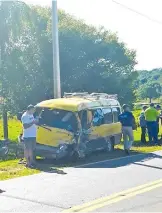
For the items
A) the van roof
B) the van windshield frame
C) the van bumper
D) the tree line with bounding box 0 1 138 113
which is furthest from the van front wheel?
the tree line with bounding box 0 1 138 113

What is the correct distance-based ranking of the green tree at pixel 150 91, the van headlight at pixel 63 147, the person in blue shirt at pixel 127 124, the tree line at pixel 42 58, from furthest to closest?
the green tree at pixel 150 91 < the tree line at pixel 42 58 < the person in blue shirt at pixel 127 124 < the van headlight at pixel 63 147

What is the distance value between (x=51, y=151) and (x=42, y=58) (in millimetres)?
13843

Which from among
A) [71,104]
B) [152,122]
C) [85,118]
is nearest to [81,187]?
[71,104]

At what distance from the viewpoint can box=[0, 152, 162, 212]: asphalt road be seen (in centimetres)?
848

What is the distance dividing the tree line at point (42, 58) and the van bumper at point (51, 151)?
12.5 m

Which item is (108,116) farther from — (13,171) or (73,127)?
(13,171)

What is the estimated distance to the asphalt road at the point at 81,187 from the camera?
8477 millimetres

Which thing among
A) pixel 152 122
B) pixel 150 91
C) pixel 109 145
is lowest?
pixel 150 91

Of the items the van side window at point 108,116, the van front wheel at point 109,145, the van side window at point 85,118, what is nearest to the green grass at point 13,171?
the van side window at point 85,118

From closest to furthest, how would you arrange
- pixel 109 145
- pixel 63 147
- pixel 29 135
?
pixel 29 135, pixel 63 147, pixel 109 145

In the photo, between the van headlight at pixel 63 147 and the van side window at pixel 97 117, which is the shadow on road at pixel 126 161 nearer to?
the van headlight at pixel 63 147

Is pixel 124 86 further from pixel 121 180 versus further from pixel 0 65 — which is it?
pixel 121 180

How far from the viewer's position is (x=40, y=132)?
48.9 feet

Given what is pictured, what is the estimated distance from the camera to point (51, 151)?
46.9 ft
